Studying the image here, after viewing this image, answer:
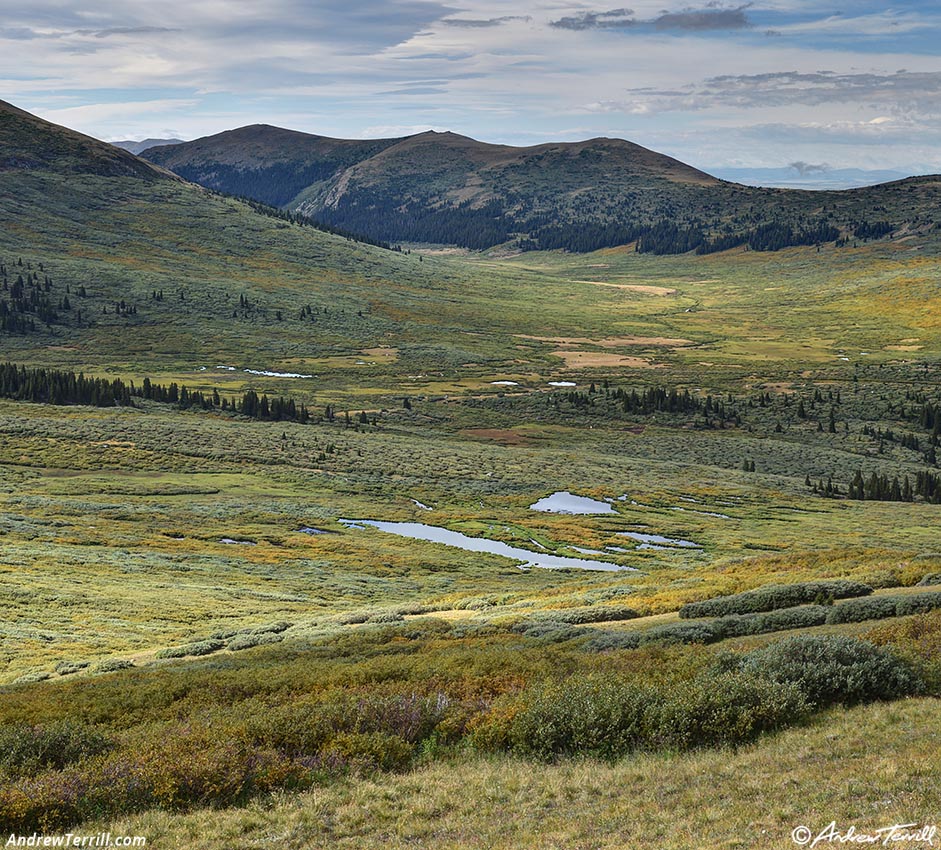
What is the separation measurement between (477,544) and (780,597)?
139 ft

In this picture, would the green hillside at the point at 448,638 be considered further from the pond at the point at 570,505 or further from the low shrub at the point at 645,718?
the pond at the point at 570,505

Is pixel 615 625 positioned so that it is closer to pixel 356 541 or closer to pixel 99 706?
pixel 99 706

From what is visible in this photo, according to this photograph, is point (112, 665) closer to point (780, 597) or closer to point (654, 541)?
point (780, 597)

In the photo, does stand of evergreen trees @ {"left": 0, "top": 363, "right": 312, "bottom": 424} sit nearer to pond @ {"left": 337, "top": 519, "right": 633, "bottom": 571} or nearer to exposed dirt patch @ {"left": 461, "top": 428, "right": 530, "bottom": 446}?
exposed dirt patch @ {"left": 461, "top": 428, "right": 530, "bottom": 446}

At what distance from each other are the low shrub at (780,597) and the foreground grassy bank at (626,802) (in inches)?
450

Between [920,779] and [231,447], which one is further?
[231,447]

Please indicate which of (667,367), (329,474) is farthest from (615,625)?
(667,367)

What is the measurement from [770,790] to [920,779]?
85.3 inches

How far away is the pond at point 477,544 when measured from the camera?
208ft

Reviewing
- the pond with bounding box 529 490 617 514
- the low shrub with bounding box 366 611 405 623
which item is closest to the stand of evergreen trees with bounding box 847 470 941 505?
the pond with bounding box 529 490 617 514

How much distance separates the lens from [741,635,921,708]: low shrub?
17.3m

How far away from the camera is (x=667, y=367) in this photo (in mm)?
184625

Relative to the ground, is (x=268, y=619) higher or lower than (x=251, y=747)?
lower

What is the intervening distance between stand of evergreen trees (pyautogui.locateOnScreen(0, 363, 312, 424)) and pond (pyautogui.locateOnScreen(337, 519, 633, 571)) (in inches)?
2376
